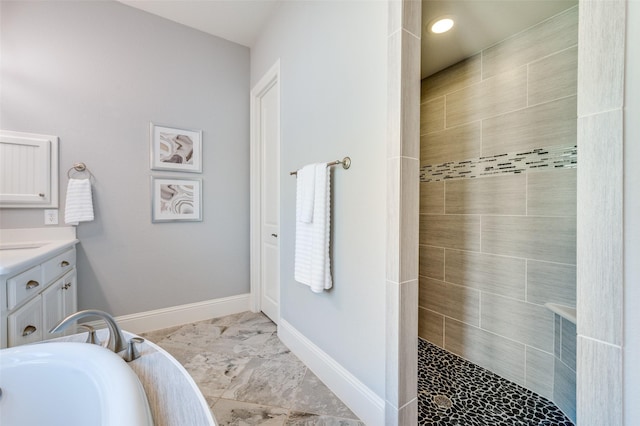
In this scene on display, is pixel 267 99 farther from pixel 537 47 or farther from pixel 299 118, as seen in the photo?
pixel 537 47

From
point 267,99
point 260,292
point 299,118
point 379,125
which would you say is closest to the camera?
point 379,125

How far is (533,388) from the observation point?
1590 mm

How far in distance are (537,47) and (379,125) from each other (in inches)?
49.6

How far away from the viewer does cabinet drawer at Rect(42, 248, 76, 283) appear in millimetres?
1555

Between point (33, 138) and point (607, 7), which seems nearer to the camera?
point (607, 7)

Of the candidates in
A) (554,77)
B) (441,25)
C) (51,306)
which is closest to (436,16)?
(441,25)

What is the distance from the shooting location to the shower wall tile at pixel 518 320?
155 centimetres

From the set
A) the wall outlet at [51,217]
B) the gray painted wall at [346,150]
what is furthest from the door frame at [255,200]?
→ the wall outlet at [51,217]

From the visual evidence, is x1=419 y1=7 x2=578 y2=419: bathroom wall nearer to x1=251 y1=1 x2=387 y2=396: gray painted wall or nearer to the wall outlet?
→ x1=251 y1=1 x2=387 y2=396: gray painted wall

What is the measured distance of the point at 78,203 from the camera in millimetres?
2021

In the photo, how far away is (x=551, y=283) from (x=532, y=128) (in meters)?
0.96

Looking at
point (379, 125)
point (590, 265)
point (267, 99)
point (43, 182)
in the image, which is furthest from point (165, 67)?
point (590, 265)

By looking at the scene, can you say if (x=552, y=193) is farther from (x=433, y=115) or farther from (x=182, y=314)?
(x=182, y=314)

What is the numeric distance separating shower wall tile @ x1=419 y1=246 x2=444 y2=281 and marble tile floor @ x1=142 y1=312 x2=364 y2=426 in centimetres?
122
